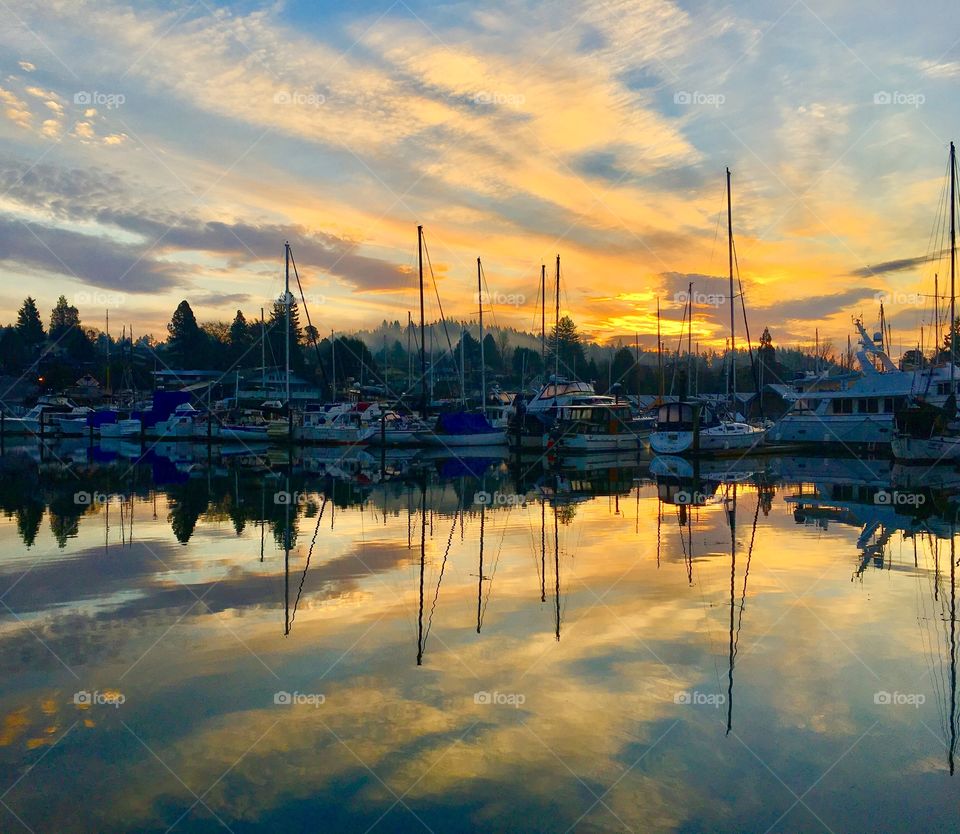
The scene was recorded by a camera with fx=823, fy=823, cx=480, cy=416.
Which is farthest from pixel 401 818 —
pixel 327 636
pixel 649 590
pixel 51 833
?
pixel 649 590

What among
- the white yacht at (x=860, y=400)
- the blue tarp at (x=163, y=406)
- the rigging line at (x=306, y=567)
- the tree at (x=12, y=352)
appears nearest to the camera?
the rigging line at (x=306, y=567)

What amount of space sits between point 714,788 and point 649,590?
7.62m

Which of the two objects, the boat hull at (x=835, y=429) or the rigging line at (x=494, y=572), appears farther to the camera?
the boat hull at (x=835, y=429)

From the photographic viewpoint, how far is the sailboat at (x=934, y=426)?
41.7 meters

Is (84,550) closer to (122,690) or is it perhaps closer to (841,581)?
(122,690)

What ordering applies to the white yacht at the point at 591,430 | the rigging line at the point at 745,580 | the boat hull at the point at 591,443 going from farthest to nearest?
the white yacht at the point at 591,430
the boat hull at the point at 591,443
the rigging line at the point at 745,580

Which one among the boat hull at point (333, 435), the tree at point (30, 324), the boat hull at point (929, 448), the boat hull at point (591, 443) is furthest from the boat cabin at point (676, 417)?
the tree at point (30, 324)

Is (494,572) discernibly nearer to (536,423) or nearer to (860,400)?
(536,423)

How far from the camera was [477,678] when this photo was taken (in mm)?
10086

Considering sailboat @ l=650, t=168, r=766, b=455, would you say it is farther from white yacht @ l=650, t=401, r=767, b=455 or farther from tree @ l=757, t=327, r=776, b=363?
tree @ l=757, t=327, r=776, b=363

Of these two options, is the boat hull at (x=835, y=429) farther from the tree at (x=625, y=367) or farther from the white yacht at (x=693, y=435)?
the tree at (x=625, y=367)

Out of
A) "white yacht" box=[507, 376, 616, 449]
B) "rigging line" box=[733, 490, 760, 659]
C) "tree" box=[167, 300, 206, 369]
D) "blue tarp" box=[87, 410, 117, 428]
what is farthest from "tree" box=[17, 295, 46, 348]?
"rigging line" box=[733, 490, 760, 659]

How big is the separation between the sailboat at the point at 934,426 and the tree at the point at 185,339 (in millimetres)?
130684

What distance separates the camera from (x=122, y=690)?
963 cm
